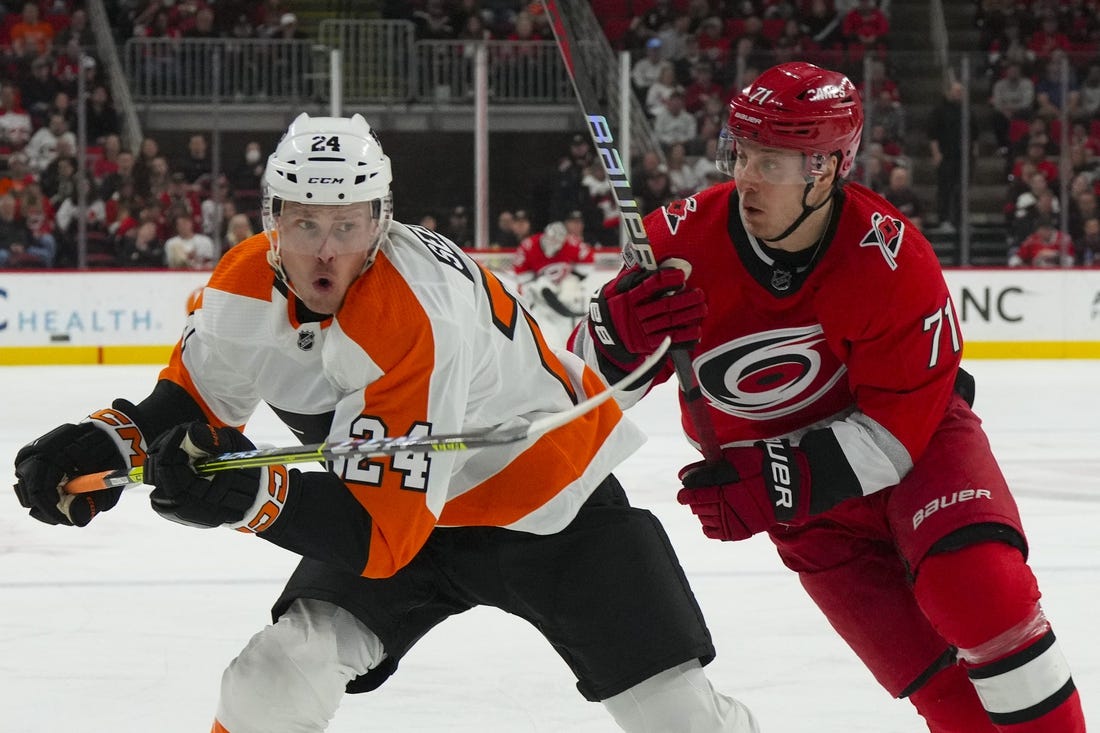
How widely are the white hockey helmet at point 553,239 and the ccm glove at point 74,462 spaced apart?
23.7 ft

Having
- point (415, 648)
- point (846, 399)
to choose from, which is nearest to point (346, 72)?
point (415, 648)

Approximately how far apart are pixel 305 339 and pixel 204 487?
26cm

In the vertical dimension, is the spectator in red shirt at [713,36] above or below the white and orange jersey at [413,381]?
below

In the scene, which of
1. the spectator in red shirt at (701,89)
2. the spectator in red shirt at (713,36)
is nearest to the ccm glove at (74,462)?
the spectator in red shirt at (701,89)

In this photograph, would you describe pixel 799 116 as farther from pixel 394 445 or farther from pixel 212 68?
pixel 212 68

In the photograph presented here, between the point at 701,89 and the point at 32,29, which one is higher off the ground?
the point at 32,29

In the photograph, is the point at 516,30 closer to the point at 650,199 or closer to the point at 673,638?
the point at 650,199

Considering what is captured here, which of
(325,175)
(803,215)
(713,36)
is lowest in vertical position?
(713,36)

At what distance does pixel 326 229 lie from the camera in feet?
6.05

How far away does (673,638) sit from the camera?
1980 millimetres

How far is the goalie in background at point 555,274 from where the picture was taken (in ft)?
30.6

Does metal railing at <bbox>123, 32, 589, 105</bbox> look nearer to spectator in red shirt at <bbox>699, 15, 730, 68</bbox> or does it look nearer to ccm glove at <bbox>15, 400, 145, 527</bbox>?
spectator in red shirt at <bbox>699, 15, 730, 68</bbox>

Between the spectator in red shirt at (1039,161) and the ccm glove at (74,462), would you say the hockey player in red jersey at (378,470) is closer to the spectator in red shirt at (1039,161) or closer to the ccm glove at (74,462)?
the ccm glove at (74,462)

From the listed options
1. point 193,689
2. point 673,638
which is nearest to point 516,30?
point 193,689
